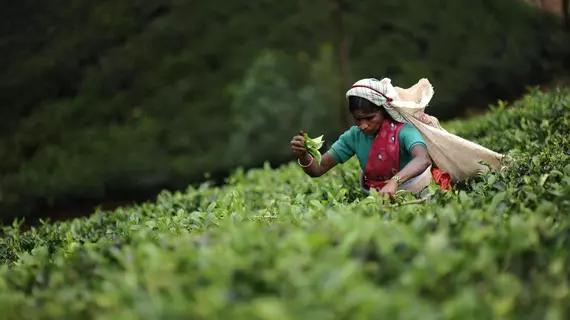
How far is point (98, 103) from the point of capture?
26.3 feet

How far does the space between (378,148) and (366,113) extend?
23 centimetres

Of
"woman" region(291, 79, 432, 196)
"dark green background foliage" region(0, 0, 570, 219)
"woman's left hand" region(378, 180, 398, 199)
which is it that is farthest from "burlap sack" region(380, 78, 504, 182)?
"dark green background foliage" region(0, 0, 570, 219)

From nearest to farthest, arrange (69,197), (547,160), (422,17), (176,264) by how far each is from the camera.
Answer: (176,264) → (547,160) → (69,197) → (422,17)

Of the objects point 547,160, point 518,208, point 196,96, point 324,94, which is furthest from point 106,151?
point 518,208

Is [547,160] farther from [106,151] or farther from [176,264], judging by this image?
[106,151]

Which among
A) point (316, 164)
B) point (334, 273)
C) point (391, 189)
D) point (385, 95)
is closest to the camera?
point (334, 273)

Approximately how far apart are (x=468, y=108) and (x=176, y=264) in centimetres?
857

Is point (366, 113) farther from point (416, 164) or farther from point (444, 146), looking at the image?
point (444, 146)

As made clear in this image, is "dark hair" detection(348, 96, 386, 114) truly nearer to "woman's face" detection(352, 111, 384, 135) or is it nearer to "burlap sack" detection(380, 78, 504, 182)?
"woman's face" detection(352, 111, 384, 135)

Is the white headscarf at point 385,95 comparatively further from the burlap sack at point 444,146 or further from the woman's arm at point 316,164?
the woman's arm at point 316,164

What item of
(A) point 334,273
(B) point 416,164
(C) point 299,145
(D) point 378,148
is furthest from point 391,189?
(A) point 334,273

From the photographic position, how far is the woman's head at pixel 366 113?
3551 mm

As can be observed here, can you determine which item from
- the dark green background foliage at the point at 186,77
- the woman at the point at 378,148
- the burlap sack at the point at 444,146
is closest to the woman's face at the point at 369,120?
the woman at the point at 378,148

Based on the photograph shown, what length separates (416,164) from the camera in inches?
135
